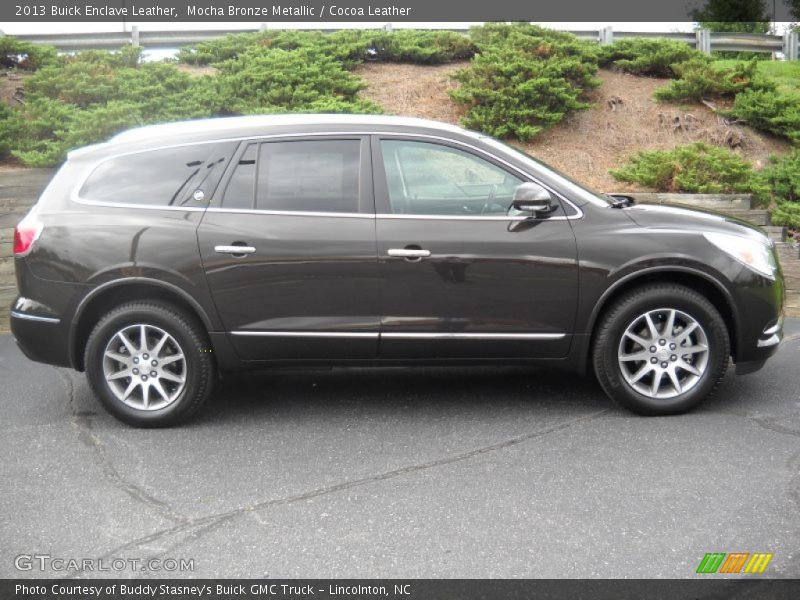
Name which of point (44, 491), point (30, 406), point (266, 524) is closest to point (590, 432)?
point (266, 524)

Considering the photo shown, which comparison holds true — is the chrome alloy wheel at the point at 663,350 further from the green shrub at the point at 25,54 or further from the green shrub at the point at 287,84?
the green shrub at the point at 25,54

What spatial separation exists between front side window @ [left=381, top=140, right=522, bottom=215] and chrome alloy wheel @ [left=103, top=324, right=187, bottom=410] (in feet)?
5.38

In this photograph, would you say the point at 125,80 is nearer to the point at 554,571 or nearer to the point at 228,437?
the point at 228,437

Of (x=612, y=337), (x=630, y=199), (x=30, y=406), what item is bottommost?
(x=30, y=406)

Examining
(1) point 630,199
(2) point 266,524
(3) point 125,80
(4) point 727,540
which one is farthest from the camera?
(3) point 125,80

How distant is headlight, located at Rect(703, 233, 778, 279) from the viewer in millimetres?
5480

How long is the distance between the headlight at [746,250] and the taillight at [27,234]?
4121 mm

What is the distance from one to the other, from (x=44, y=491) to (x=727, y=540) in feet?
10.9

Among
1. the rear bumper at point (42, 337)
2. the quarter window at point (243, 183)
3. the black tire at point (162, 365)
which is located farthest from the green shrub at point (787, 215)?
the rear bumper at point (42, 337)

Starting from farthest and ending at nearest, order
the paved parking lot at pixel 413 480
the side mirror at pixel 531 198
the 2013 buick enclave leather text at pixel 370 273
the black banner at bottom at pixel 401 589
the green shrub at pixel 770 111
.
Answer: the green shrub at pixel 770 111 → the 2013 buick enclave leather text at pixel 370 273 → the side mirror at pixel 531 198 → the paved parking lot at pixel 413 480 → the black banner at bottom at pixel 401 589

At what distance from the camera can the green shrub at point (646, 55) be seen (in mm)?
13438

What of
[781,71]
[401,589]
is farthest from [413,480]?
[781,71]

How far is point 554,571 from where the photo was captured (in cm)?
362

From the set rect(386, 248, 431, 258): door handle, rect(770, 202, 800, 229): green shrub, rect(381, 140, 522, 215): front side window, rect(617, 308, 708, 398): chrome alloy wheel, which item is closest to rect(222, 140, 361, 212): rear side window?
rect(381, 140, 522, 215): front side window
